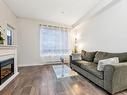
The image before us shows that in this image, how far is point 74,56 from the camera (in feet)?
12.9

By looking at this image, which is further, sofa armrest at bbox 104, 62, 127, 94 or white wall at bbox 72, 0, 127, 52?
white wall at bbox 72, 0, 127, 52

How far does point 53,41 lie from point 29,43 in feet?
4.30

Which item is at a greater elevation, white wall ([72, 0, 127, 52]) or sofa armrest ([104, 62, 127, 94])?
white wall ([72, 0, 127, 52])

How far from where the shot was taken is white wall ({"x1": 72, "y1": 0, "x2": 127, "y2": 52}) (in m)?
2.61

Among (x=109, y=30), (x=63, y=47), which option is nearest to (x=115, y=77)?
(x=109, y=30)

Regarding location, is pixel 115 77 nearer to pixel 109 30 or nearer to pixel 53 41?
pixel 109 30

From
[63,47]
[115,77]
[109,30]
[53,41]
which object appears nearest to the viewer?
[115,77]

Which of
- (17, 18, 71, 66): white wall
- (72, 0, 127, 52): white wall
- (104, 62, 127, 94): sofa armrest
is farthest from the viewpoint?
(17, 18, 71, 66): white wall

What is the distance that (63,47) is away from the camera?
5.44 metres

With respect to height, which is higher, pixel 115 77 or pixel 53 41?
pixel 53 41

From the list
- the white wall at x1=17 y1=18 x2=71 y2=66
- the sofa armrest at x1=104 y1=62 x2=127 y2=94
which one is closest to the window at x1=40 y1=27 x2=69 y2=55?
the white wall at x1=17 y1=18 x2=71 y2=66

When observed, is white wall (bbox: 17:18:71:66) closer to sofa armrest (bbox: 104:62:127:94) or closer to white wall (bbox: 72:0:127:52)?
white wall (bbox: 72:0:127:52)

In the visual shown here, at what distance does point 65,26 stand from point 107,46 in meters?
3.07

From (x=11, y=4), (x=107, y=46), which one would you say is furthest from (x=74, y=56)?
(x=11, y=4)
